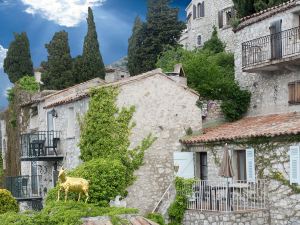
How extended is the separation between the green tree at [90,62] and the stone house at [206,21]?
35.4 feet

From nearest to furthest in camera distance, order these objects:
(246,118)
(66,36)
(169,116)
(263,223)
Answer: (263,223)
(169,116)
(246,118)
(66,36)

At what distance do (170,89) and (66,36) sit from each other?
31282 millimetres

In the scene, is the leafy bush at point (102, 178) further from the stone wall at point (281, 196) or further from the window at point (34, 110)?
the window at point (34, 110)

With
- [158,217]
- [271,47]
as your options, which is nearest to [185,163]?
[158,217]

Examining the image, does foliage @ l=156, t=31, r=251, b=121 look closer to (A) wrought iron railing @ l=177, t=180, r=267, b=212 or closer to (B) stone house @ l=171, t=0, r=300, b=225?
(B) stone house @ l=171, t=0, r=300, b=225

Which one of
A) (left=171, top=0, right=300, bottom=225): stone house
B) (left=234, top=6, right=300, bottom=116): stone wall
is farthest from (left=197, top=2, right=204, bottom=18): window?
(left=171, top=0, right=300, bottom=225): stone house

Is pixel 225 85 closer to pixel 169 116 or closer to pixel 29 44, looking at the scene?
pixel 169 116

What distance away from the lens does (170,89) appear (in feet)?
85.1

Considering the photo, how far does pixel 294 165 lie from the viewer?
20.2 m

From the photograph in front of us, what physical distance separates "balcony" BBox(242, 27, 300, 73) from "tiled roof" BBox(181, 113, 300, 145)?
228 centimetres

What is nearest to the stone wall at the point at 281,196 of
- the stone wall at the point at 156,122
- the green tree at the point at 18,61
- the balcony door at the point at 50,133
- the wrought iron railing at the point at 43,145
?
the stone wall at the point at 156,122

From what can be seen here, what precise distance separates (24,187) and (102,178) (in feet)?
37.5

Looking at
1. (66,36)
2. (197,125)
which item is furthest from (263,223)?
(66,36)

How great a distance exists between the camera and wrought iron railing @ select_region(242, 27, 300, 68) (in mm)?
25312
